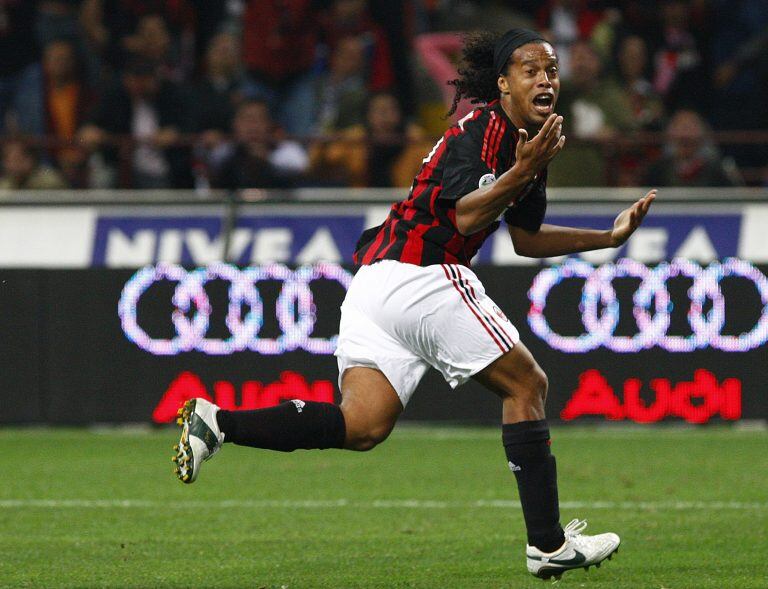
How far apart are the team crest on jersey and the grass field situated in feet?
4.67

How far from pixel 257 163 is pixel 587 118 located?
284 centimetres

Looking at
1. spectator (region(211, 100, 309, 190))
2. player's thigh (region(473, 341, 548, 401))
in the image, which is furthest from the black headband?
spectator (region(211, 100, 309, 190))

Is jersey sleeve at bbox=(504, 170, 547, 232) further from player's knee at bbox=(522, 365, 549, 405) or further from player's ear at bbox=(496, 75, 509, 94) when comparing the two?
player's knee at bbox=(522, 365, 549, 405)

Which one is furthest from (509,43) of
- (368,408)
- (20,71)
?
(20,71)

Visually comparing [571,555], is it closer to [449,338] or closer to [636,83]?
[449,338]

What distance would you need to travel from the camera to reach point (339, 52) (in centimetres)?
1437

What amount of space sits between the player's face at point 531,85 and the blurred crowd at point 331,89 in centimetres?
747

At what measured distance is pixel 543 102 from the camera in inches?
218

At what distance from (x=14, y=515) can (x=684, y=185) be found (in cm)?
716

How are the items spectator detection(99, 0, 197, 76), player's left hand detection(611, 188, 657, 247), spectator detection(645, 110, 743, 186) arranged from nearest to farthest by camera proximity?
player's left hand detection(611, 188, 657, 247)
spectator detection(645, 110, 743, 186)
spectator detection(99, 0, 197, 76)

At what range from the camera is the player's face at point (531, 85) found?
5.53 m

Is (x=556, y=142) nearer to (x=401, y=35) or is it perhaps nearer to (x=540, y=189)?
(x=540, y=189)

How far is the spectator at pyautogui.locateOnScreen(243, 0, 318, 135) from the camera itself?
48.5 feet

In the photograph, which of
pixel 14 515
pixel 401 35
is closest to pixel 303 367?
pixel 14 515
